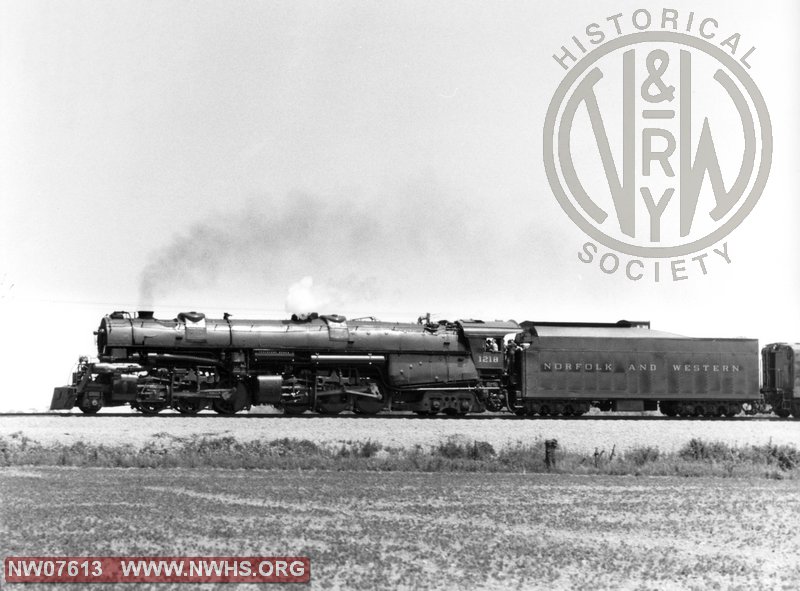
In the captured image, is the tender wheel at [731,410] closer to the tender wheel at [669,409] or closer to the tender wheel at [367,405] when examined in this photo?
the tender wheel at [669,409]

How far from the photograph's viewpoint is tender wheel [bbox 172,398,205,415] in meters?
26.2

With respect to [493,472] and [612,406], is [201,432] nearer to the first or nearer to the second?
[493,472]

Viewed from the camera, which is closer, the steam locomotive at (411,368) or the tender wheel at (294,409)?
the steam locomotive at (411,368)

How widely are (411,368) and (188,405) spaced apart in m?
6.57

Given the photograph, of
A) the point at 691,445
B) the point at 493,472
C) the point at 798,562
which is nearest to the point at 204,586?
the point at 798,562

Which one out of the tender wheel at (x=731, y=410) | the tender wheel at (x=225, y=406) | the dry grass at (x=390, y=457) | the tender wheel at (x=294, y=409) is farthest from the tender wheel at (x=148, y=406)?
the tender wheel at (x=731, y=410)

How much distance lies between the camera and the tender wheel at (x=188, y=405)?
86.1ft

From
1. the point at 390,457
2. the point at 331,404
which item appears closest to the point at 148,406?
the point at 331,404

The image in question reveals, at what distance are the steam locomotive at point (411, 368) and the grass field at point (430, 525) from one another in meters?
7.37

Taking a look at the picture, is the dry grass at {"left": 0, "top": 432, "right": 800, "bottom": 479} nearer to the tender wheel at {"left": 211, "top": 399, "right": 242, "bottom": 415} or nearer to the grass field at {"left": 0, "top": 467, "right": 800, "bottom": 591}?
the grass field at {"left": 0, "top": 467, "right": 800, "bottom": 591}

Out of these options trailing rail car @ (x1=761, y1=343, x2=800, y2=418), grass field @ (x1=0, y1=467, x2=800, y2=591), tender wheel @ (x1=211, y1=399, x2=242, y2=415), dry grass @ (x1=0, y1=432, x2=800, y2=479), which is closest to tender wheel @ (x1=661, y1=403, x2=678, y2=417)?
trailing rail car @ (x1=761, y1=343, x2=800, y2=418)

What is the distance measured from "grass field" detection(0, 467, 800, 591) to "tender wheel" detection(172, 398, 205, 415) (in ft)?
24.7

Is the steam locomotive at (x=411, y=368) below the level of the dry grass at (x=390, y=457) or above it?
above

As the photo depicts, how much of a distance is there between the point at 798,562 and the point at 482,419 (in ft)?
48.5
